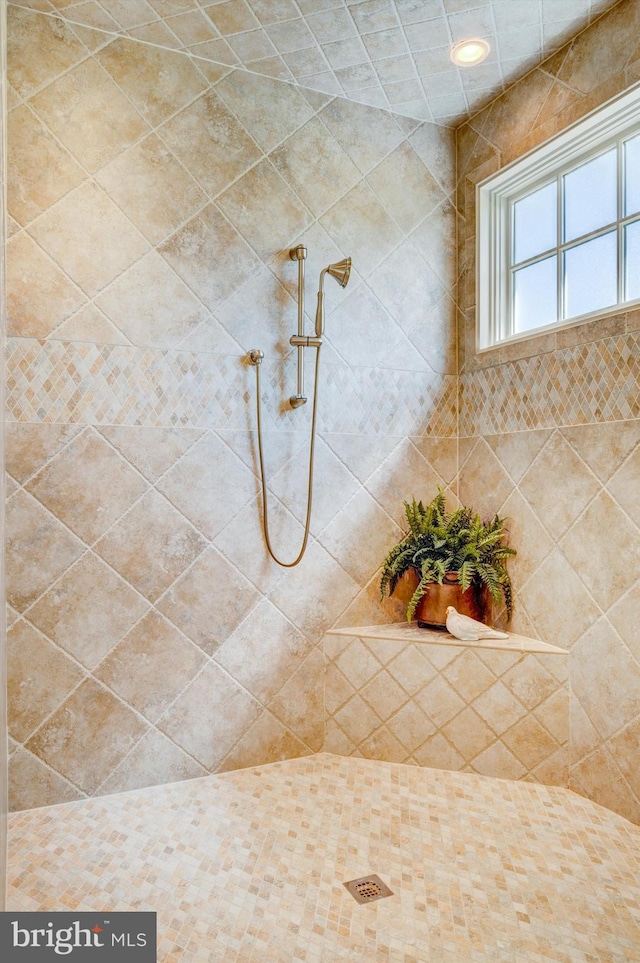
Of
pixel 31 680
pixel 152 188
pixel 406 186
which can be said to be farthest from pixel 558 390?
pixel 31 680

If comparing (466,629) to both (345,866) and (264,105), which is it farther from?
(264,105)

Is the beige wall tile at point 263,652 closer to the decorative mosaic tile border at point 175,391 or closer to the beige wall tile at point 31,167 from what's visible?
the decorative mosaic tile border at point 175,391

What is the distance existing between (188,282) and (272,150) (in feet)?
2.06

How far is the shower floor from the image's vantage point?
1470 millimetres

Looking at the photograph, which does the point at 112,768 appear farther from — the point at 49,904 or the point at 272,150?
the point at 272,150

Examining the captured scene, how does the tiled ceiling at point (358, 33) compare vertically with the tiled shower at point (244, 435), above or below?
above

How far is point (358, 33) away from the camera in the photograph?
7.30 ft

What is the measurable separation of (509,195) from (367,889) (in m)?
2.52

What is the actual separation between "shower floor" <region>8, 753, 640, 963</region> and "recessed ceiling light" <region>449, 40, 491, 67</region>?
255 cm

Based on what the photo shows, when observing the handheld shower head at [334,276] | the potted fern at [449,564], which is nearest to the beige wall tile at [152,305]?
the handheld shower head at [334,276]

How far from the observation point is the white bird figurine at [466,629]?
2.34 m

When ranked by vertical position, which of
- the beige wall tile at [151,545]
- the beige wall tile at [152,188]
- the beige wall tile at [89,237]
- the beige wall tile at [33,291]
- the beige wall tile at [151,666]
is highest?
the beige wall tile at [152,188]

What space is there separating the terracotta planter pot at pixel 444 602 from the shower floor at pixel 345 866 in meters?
0.55

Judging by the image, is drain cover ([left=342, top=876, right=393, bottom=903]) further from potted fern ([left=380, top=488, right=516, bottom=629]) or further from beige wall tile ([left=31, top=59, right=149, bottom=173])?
beige wall tile ([left=31, top=59, right=149, bottom=173])
